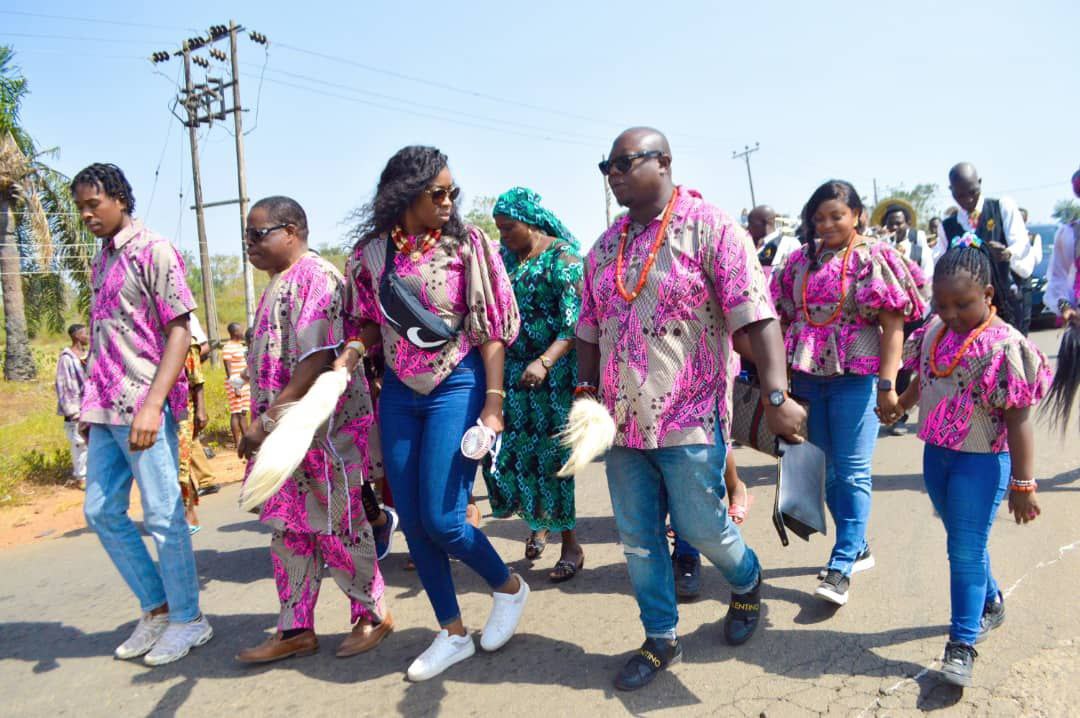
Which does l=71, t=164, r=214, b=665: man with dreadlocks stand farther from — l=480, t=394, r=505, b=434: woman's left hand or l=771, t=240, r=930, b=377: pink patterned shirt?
l=771, t=240, r=930, b=377: pink patterned shirt

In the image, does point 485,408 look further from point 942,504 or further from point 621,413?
point 942,504

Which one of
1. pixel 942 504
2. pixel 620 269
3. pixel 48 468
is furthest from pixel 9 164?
pixel 942 504

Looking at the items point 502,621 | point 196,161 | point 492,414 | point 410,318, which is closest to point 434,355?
point 410,318

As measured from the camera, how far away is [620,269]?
279cm

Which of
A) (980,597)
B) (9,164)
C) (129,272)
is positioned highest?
(9,164)

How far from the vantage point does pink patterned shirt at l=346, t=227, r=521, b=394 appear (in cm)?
304

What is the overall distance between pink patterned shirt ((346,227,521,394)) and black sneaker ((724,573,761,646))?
144 cm

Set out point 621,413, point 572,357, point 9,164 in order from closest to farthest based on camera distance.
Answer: point 621,413 < point 572,357 < point 9,164

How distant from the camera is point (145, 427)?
3219mm

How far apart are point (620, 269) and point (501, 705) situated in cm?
170

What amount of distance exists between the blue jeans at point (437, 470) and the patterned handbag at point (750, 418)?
3.78ft

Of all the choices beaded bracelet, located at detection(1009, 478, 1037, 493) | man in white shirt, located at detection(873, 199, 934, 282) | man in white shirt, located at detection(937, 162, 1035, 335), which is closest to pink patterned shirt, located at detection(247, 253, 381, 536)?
beaded bracelet, located at detection(1009, 478, 1037, 493)

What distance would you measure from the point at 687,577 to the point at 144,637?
2.61 metres

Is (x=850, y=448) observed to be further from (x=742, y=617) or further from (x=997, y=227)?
(x=997, y=227)
